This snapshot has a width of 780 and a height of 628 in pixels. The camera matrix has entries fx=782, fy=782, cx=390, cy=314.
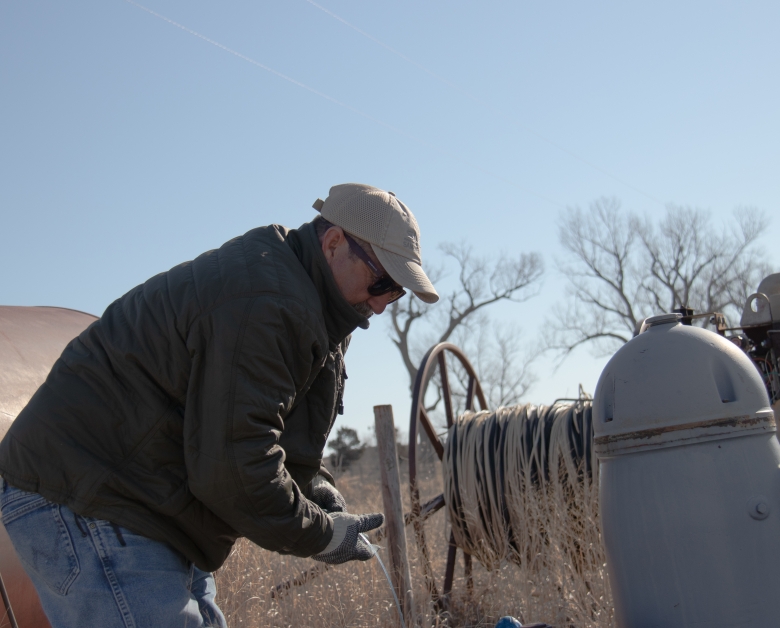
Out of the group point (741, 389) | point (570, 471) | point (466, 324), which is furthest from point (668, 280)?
point (741, 389)

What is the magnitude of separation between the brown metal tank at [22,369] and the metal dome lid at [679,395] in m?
2.23

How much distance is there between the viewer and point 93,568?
190 cm

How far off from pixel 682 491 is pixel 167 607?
135 centimetres

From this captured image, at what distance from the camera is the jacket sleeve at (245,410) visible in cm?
185

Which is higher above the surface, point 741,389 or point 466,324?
point 466,324

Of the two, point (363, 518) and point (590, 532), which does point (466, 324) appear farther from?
point (363, 518)

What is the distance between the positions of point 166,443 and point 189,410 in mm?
143

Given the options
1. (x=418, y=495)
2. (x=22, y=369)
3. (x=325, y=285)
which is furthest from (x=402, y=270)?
(x=418, y=495)

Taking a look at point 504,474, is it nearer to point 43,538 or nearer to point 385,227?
point 385,227

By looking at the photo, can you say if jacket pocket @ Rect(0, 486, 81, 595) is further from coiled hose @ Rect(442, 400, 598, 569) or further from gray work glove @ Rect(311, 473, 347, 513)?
coiled hose @ Rect(442, 400, 598, 569)

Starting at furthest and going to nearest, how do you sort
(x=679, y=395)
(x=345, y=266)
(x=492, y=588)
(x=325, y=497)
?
1. (x=492, y=588)
2. (x=325, y=497)
3. (x=345, y=266)
4. (x=679, y=395)

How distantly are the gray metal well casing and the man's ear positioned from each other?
889 millimetres

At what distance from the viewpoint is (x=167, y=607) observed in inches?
75.9

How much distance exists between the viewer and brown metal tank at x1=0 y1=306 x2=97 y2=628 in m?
3.22
